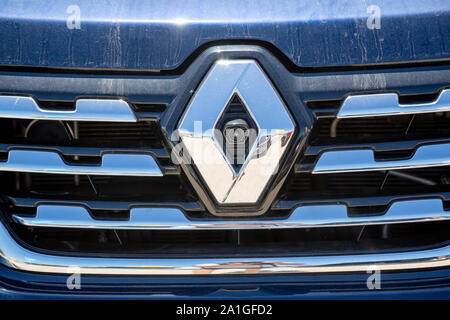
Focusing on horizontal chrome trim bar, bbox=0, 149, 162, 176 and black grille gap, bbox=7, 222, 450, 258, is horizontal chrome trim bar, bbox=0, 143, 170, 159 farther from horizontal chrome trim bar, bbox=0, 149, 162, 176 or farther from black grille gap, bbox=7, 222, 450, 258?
black grille gap, bbox=7, 222, 450, 258

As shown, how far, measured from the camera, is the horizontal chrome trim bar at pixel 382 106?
4.33 ft

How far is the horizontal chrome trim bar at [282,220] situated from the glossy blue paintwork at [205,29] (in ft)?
1.47

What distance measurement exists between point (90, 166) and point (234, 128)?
448mm

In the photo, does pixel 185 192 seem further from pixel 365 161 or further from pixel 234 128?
pixel 365 161

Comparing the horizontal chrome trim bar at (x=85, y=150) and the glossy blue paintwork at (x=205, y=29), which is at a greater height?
the glossy blue paintwork at (x=205, y=29)

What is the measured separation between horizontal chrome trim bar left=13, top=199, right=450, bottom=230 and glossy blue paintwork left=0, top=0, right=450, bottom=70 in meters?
0.45

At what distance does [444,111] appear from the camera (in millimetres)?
1346

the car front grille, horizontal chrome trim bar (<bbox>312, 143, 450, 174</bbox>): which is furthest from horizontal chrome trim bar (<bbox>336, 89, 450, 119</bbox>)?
horizontal chrome trim bar (<bbox>312, 143, 450, 174</bbox>)

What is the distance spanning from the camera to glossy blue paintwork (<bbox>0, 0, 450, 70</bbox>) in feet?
4.14

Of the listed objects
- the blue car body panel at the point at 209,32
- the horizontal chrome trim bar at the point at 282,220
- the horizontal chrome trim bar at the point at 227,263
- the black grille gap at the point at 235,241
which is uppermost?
the blue car body panel at the point at 209,32

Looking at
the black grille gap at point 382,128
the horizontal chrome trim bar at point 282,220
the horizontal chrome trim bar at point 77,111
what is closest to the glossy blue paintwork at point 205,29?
the horizontal chrome trim bar at point 77,111

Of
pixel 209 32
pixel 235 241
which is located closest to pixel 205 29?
pixel 209 32

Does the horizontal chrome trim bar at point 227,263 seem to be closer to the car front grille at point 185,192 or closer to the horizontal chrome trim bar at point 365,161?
the car front grille at point 185,192
